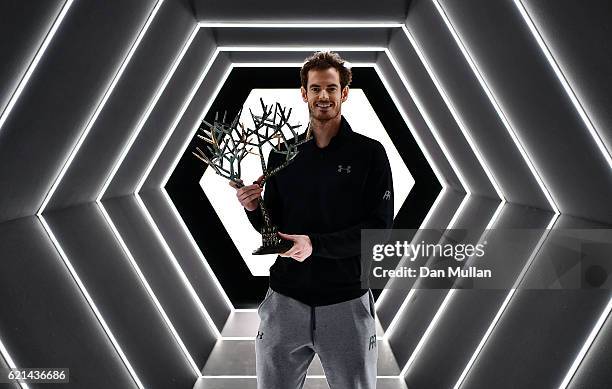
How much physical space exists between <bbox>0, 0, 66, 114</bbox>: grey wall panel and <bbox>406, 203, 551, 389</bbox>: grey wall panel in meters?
1.96

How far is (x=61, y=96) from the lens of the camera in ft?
7.68

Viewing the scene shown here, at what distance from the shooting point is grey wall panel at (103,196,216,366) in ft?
12.2

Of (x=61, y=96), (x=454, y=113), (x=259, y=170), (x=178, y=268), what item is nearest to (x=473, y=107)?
(x=454, y=113)

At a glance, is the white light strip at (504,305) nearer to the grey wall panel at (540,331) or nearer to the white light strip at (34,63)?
the grey wall panel at (540,331)

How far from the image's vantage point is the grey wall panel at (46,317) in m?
1.97

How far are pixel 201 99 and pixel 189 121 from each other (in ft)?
0.66

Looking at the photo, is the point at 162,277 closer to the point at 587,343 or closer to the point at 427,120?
the point at 427,120

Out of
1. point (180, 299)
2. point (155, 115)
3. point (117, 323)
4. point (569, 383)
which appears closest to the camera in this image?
point (569, 383)

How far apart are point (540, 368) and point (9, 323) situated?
1.64 meters

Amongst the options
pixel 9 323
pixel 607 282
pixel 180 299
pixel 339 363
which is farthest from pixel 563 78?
pixel 180 299

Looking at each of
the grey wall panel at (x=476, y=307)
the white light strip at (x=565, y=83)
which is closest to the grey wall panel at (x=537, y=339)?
the grey wall panel at (x=476, y=307)

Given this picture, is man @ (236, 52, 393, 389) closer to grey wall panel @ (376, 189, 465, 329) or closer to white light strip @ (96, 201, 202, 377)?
white light strip @ (96, 201, 202, 377)

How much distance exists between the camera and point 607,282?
1.86 m

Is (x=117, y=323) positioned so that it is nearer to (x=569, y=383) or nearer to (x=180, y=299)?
(x=180, y=299)
